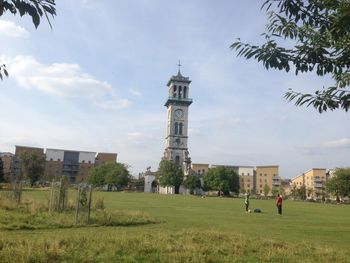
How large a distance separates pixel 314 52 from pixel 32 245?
8.65 m

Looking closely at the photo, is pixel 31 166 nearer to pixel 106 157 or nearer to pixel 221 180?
pixel 221 180

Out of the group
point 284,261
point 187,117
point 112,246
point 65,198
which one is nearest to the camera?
point 284,261

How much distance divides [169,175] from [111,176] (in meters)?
18.0

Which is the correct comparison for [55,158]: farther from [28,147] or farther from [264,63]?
[264,63]

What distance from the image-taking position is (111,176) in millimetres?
133625

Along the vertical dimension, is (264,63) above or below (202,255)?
above

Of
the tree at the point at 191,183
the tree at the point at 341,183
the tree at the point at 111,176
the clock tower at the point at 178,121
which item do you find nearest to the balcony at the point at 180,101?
the clock tower at the point at 178,121

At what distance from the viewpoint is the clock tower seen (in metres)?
157

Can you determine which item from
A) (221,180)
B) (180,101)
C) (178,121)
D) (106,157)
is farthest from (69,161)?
(221,180)

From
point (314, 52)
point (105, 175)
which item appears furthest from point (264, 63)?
point (105, 175)

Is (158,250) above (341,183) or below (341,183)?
below

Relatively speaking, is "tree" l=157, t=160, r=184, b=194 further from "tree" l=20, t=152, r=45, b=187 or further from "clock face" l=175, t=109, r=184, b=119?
"tree" l=20, t=152, r=45, b=187

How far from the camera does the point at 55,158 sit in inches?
7224

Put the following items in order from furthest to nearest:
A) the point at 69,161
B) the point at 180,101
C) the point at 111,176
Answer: the point at 69,161
the point at 180,101
the point at 111,176
